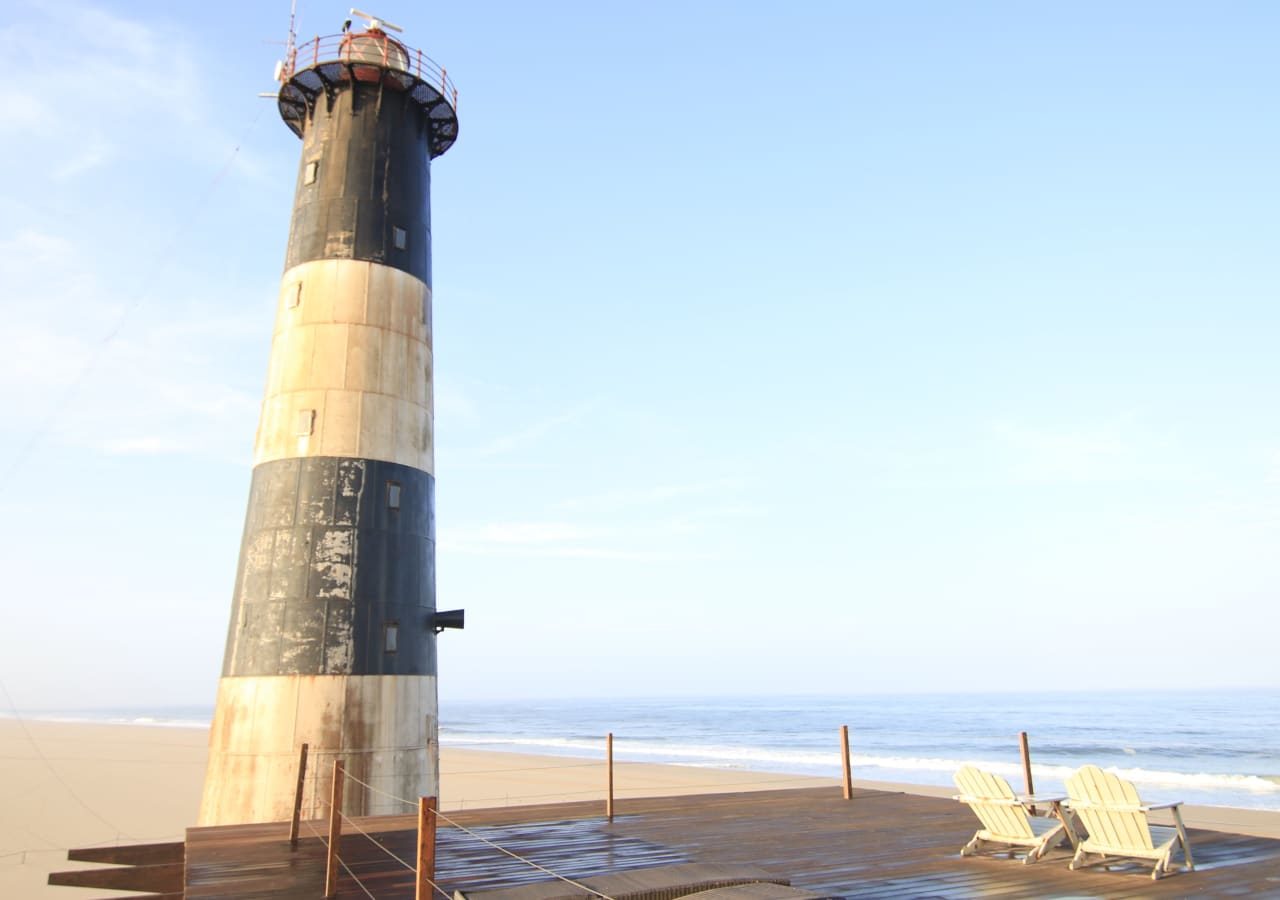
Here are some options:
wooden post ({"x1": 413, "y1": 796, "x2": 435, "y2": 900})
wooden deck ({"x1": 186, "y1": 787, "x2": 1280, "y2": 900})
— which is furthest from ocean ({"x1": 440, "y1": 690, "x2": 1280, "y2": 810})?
wooden post ({"x1": 413, "y1": 796, "x2": 435, "y2": 900})

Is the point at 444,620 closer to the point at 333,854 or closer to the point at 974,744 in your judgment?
the point at 333,854

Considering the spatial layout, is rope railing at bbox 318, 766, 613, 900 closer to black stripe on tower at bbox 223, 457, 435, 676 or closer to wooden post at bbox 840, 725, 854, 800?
black stripe on tower at bbox 223, 457, 435, 676

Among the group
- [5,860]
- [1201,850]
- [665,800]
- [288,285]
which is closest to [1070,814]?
[1201,850]

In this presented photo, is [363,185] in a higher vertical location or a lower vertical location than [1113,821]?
higher

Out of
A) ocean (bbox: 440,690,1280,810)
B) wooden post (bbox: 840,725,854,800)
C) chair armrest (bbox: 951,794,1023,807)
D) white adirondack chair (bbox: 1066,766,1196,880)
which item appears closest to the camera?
white adirondack chair (bbox: 1066,766,1196,880)

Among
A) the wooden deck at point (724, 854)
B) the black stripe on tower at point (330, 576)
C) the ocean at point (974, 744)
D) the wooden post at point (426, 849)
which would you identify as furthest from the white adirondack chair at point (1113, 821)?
the ocean at point (974, 744)

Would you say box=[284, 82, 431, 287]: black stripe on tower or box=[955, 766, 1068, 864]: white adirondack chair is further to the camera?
box=[284, 82, 431, 287]: black stripe on tower

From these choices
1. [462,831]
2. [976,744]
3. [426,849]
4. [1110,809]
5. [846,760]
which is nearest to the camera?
[426,849]

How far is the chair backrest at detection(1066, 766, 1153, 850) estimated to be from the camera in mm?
7234

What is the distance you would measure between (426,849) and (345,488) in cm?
737

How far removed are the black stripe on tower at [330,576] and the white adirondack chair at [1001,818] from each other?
719 centimetres

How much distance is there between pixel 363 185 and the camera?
1316 centimetres

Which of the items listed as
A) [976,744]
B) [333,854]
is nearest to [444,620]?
[333,854]

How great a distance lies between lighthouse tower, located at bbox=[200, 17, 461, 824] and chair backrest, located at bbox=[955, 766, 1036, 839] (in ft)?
23.2
